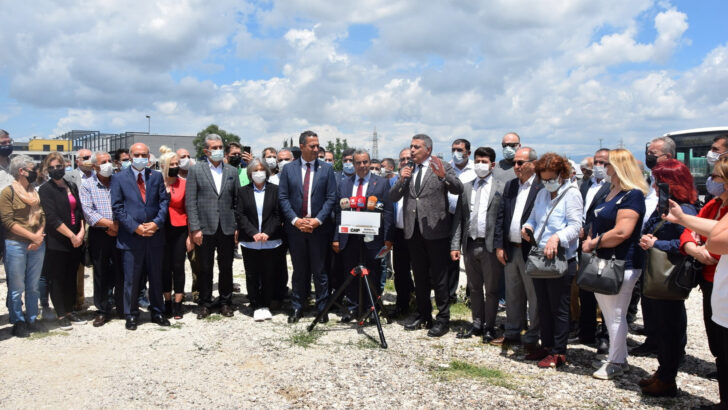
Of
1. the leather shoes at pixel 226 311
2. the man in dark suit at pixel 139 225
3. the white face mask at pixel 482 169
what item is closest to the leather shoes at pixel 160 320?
the man in dark suit at pixel 139 225

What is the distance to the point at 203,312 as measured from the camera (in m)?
6.51

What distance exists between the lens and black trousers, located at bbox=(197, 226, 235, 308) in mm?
6531

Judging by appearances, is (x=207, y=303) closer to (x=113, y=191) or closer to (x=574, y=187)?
(x=113, y=191)

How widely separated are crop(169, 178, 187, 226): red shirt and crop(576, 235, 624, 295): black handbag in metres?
4.81

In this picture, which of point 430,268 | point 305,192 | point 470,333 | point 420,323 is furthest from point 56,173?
point 470,333

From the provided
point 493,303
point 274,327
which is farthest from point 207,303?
point 493,303

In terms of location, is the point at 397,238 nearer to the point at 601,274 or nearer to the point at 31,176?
the point at 601,274

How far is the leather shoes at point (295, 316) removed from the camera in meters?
6.29

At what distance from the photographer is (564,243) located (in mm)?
4461

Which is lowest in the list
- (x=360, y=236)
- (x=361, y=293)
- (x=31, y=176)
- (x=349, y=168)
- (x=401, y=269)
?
(x=361, y=293)

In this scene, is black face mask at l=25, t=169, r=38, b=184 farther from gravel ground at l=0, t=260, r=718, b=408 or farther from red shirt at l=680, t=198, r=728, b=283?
red shirt at l=680, t=198, r=728, b=283

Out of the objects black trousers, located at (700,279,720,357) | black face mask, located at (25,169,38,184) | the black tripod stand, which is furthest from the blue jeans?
black trousers, located at (700,279,720,357)

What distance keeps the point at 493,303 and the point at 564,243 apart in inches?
52.4

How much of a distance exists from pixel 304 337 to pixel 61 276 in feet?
10.5
